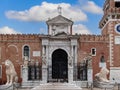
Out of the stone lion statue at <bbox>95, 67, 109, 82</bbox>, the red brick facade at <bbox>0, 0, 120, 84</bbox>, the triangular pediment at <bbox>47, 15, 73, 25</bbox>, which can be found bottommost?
the stone lion statue at <bbox>95, 67, 109, 82</bbox>

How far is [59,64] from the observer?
151ft

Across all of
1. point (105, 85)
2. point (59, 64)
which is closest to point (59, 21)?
point (59, 64)

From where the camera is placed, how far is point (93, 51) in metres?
46.3

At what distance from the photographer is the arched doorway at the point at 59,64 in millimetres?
45791

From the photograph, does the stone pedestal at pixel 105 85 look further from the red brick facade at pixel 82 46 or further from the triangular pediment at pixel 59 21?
the triangular pediment at pixel 59 21

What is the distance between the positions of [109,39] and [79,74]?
5.72 metres

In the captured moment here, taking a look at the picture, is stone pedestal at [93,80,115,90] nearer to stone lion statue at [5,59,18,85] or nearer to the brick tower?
the brick tower

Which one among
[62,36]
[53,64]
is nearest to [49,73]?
[53,64]

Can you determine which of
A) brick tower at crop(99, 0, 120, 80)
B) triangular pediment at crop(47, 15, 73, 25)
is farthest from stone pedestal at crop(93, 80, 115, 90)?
triangular pediment at crop(47, 15, 73, 25)

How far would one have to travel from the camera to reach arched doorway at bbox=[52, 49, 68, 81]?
4579 cm

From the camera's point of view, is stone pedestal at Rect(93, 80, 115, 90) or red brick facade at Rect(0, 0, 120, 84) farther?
red brick facade at Rect(0, 0, 120, 84)

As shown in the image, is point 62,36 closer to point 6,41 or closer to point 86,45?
point 86,45

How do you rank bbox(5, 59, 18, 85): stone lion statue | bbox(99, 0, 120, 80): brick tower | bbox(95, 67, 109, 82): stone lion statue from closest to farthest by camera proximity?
bbox(5, 59, 18, 85): stone lion statue < bbox(95, 67, 109, 82): stone lion statue < bbox(99, 0, 120, 80): brick tower

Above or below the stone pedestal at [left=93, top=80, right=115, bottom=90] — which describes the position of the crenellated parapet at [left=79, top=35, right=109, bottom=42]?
above
